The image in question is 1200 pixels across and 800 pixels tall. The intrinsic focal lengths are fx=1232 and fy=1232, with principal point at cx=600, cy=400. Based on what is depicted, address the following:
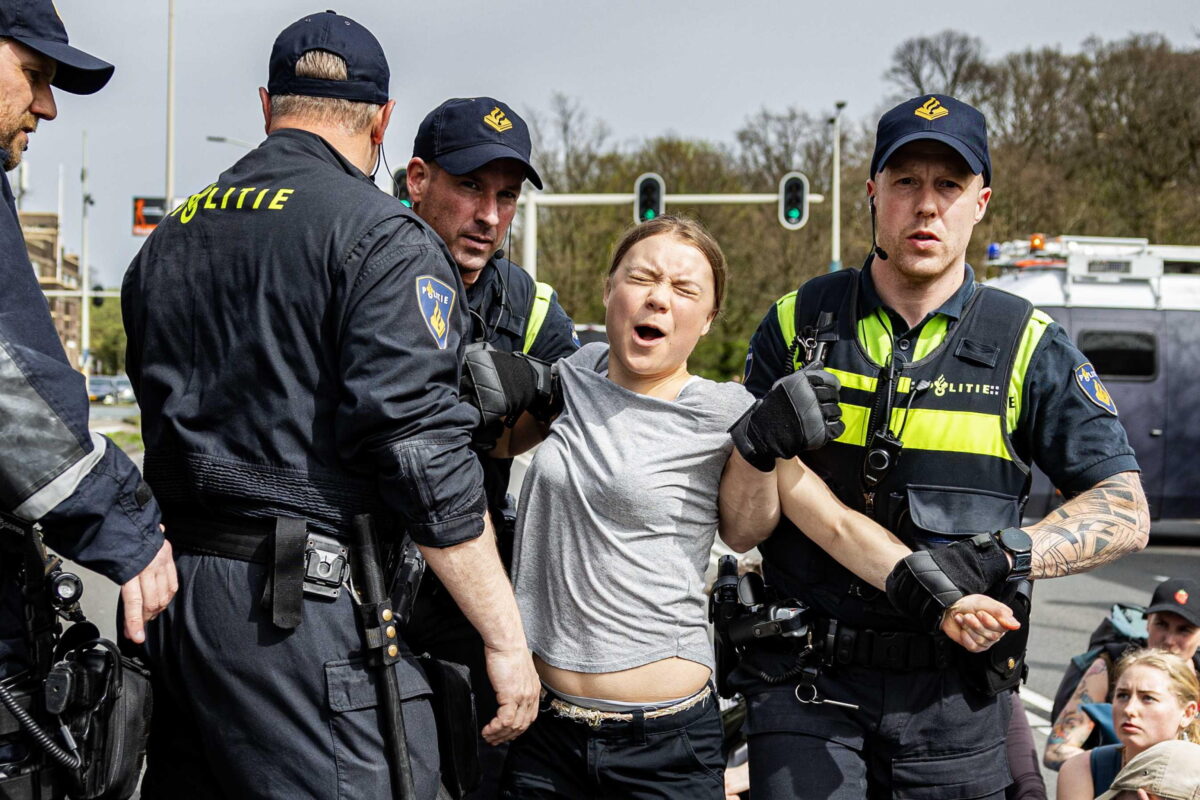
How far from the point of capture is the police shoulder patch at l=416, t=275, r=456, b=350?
2.57 metres

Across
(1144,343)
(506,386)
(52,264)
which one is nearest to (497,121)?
(506,386)

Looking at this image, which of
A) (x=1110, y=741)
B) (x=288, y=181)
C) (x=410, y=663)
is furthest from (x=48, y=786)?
(x=1110, y=741)

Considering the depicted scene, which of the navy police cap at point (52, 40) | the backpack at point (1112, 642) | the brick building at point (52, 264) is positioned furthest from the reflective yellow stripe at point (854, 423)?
the brick building at point (52, 264)

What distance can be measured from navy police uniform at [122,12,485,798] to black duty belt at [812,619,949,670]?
951 mm

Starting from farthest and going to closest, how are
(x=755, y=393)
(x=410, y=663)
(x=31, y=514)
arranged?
(x=755, y=393) → (x=410, y=663) → (x=31, y=514)

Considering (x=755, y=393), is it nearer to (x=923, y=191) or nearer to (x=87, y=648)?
(x=923, y=191)

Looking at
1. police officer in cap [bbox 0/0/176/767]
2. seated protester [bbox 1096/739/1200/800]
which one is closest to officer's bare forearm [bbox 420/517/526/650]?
police officer in cap [bbox 0/0/176/767]

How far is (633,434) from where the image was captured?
290 cm

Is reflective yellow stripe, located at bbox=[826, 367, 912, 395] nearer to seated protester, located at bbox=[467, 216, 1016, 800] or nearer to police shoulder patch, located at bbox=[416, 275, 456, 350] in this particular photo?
seated protester, located at bbox=[467, 216, 1016, 800]

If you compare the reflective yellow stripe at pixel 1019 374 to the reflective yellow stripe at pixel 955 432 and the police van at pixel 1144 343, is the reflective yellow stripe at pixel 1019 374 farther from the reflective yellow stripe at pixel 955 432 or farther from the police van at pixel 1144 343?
the police van at pixel 1144 343

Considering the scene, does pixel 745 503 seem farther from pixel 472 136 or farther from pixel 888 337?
pixel 472 136

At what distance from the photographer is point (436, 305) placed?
2607 millimetres

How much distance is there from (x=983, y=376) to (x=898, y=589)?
58cm

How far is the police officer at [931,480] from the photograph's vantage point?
9.50 feet
